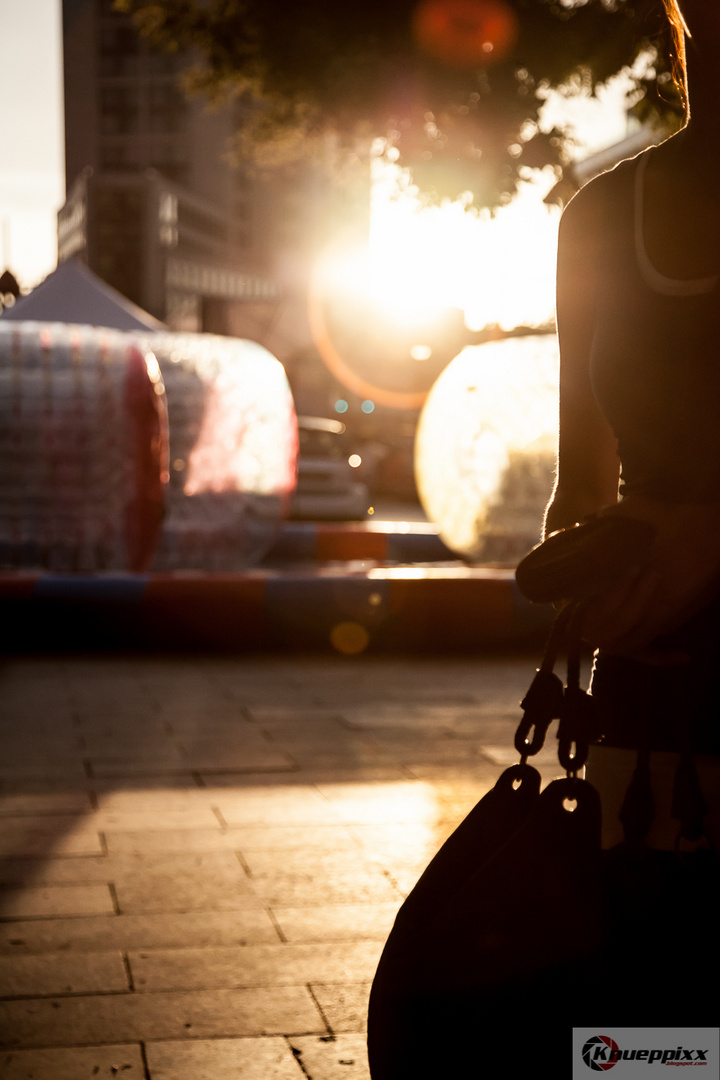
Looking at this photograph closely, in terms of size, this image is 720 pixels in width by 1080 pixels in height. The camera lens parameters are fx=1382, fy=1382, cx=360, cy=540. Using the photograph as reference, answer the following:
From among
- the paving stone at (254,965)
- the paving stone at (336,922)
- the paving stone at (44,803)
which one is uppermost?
the paving stone at (254,965)

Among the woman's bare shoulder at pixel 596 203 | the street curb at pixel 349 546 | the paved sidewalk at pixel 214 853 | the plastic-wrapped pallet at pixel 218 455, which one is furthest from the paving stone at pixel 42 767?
the street curb at pixel 349 546

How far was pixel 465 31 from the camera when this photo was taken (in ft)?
51.8

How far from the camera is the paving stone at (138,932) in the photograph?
3.34 meters

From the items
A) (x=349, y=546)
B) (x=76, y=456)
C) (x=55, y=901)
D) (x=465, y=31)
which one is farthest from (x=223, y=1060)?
(x=465, y=31)

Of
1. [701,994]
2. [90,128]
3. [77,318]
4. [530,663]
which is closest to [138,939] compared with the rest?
[701,994]

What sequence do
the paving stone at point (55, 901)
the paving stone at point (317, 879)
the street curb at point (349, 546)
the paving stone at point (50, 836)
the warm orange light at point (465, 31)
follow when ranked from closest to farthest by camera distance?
the paving stone at point (55, 901) → the paving stone at point (317, 879) → the paving stone at point (50, 836) → the street curb at point (349, 546) → the warm orange light at point (465, 31)

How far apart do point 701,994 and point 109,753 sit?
4217 millimetres

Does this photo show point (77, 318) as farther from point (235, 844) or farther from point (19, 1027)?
point (19, 1027)

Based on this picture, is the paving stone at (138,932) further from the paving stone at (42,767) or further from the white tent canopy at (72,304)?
the white tent canopy at (72,304)

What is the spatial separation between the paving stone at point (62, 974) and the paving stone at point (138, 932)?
0.06 metres

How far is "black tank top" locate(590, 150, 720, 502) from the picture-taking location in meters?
1.75

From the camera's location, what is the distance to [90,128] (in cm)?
10031

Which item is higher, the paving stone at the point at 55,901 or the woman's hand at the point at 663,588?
the woman's hand at the point at 663,588

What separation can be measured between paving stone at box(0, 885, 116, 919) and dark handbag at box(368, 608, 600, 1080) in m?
2.10
